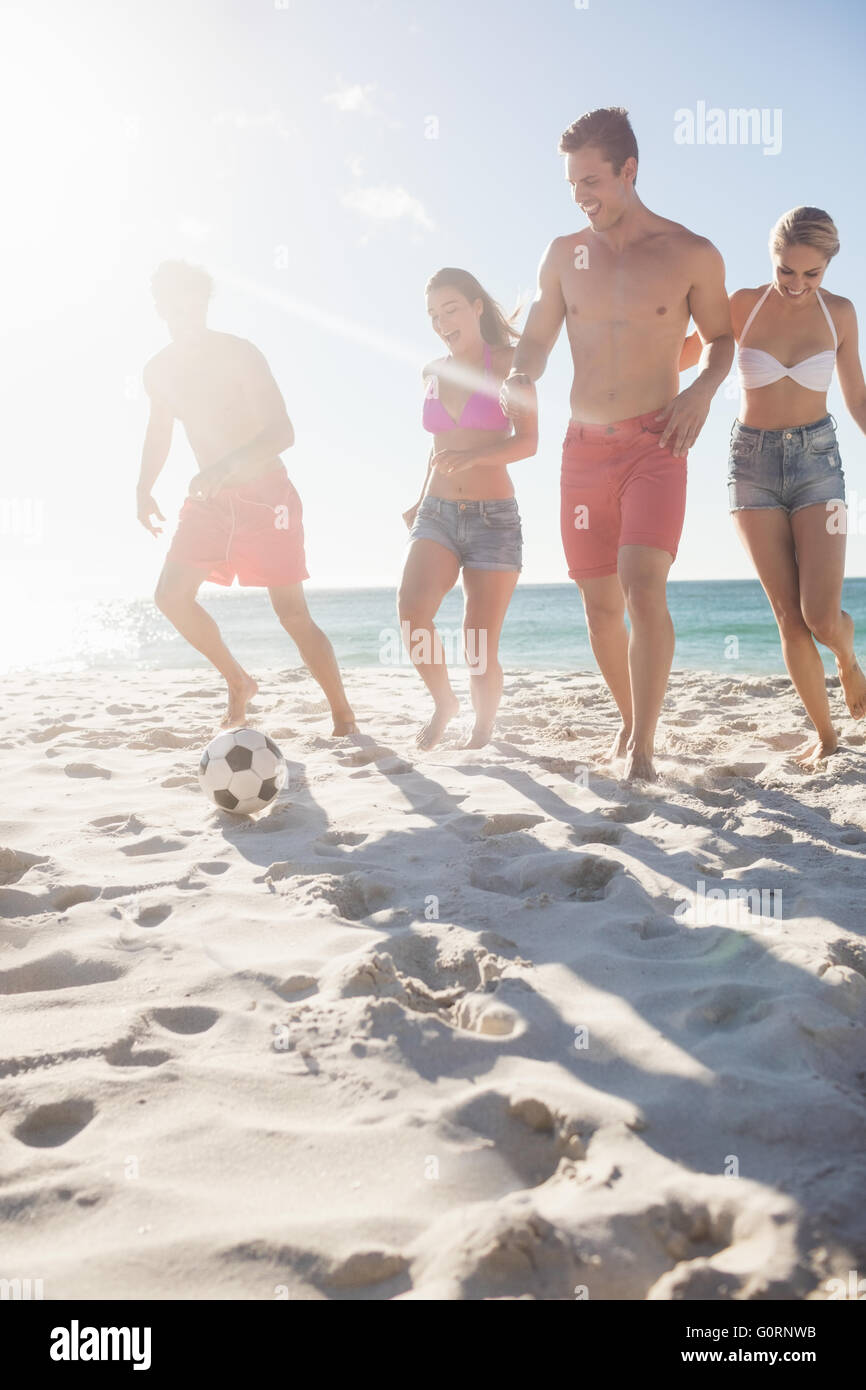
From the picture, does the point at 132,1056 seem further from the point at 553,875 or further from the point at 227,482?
the point at 227,482

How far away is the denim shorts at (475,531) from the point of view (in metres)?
4.07

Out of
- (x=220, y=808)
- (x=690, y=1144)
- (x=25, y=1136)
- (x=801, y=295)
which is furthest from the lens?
(x=801, y=295)

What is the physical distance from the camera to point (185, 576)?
14.7 ft

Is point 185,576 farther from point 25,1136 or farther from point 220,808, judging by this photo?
point 25,1136

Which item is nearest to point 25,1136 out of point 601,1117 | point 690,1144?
point 601,1117

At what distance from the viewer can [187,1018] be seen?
1.79 meters

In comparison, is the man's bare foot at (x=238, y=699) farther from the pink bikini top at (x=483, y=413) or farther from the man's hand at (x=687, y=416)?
the man's hand at (x=687, y=416)

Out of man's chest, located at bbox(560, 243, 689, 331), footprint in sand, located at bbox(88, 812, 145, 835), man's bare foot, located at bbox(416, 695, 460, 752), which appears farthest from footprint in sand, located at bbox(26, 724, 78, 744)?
man's chest, located at bbox(560, 243, 689, 331)

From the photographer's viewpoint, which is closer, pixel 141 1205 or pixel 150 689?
pixel 141 1205

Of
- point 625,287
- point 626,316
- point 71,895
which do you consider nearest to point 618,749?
point 626,316

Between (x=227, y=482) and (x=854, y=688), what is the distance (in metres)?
3.16

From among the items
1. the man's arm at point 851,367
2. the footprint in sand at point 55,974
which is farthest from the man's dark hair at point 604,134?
the footprint in sand at point 55,974

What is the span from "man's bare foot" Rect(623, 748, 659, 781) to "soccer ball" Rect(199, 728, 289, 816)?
4.41 feet

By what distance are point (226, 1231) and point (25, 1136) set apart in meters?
0.48
